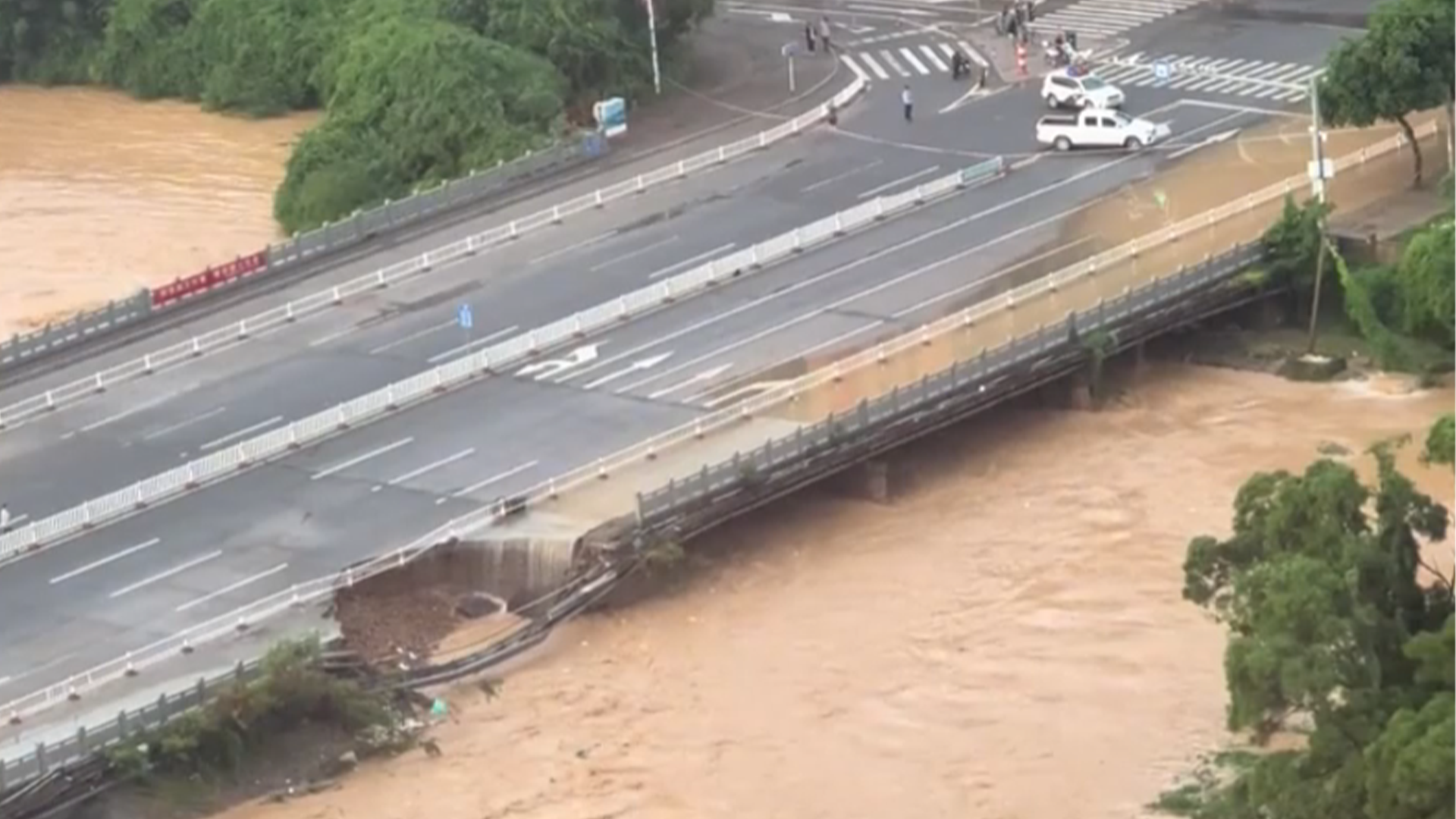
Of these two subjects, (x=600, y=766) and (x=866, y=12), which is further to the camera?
(x=866, y=12)

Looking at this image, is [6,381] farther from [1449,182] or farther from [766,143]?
[1449,182]

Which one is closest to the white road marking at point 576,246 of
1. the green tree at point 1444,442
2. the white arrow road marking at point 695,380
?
the white arrow road marking at point 695,380

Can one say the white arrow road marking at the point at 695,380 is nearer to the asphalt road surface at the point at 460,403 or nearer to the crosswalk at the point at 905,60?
the asphalt road surface at the point at 460,403

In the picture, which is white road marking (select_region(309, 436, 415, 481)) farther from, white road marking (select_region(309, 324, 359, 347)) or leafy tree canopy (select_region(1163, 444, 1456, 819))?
leafy tree canopy (select_region(1163, 444, 1456, 819))

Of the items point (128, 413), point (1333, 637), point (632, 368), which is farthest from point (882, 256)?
point (1333, 637)

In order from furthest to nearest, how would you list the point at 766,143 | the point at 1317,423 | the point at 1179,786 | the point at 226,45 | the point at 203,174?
the point at 226,45
the point at 203,174
the point at 766,143
the point at 1317,423
the point at 1179,786

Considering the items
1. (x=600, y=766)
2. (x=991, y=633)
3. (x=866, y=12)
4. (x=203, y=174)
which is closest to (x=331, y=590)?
(x=600, y=766)
